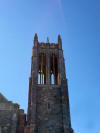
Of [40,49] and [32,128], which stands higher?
[40,49]

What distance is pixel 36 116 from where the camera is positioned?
105 feet

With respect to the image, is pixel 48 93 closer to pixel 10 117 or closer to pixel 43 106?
pixel 43 106

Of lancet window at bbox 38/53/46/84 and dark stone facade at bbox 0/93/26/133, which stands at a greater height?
lancet window at bbox 38/53/46/84

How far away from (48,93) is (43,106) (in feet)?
8.17

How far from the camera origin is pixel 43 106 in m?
33.2

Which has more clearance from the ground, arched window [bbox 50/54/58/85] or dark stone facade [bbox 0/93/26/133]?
arched window [bbox 50/54/58/85]

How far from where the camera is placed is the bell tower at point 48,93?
31.1m

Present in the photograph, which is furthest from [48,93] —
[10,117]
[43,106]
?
[10,117]

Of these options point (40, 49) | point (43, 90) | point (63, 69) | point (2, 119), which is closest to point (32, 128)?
point (2, 119)

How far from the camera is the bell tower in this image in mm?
31130

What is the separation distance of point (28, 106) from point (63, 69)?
927cm

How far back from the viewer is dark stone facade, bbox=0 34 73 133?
3066cm

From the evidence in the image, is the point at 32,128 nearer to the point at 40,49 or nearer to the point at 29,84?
the point at 29,84

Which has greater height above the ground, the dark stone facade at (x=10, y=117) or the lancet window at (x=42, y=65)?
the lancet window at (x=42, y=65)
